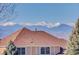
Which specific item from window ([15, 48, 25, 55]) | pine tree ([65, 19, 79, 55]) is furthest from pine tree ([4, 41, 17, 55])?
pine tree ([65, 19, 79, 55])

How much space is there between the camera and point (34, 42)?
5.21ft

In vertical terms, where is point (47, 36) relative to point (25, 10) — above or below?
below

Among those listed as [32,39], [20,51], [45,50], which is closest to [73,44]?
[45,50]

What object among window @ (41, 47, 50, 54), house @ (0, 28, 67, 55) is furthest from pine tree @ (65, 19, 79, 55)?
window @ (41, 47, 50, 54)

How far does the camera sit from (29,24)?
1599 millimetres

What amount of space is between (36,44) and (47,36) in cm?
12

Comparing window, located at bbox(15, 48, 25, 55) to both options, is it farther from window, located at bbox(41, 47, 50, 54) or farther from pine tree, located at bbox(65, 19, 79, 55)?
pine tree, located at bbox(65, 19, 79, 55)

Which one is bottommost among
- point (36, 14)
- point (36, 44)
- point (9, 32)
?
point (36, 44)

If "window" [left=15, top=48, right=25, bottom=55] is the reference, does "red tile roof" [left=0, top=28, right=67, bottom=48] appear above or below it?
above

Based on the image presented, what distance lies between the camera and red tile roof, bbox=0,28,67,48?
1582mm

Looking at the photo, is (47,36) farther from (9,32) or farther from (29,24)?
(9,32)

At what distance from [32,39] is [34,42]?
3 cm

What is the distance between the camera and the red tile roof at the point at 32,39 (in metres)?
1.58
